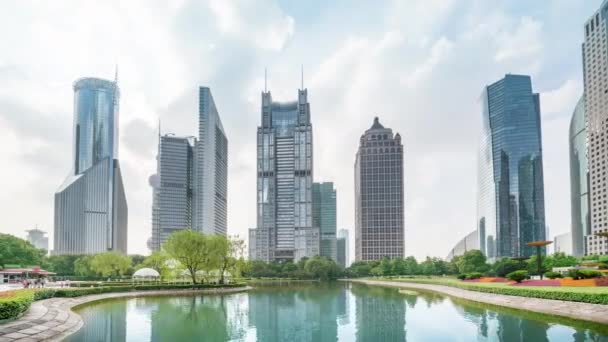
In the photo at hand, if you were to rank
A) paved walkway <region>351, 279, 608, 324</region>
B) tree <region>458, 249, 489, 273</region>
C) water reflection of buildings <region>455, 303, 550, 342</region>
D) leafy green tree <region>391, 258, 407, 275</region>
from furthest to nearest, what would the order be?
leafy green tree <region>391, 258, 407, 275</region>, tree <region>458, 249, 489, 273</region>, paved walkway <region>351, 279, 608, 324</region>, water reflection of buildings <region>455, 303, 550, 342</region>

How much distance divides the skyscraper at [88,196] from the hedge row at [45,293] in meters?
143

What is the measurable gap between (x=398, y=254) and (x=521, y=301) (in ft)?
492

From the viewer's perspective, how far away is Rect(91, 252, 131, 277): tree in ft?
263

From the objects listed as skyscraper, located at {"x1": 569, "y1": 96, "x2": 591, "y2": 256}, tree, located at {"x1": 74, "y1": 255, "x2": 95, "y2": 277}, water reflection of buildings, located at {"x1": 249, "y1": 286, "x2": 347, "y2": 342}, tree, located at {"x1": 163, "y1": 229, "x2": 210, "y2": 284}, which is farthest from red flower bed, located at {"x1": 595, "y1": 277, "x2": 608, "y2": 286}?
skyscraper, located at {"x1": 569, "y1": 96, "x2": 591, "y2": 256}

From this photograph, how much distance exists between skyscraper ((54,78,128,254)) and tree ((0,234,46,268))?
97.0 meters

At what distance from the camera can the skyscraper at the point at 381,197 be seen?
186m

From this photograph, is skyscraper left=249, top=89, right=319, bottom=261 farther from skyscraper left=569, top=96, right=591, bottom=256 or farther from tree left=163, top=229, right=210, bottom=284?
tree left=163, top=229, right=210, bottom=284

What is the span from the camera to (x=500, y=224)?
166750 mm

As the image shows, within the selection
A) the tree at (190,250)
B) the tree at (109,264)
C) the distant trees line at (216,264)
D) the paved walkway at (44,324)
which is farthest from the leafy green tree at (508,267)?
the tree at (109,264)

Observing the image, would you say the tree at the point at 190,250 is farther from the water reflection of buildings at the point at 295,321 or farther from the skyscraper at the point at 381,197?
the skyscraper at the point at 381,197

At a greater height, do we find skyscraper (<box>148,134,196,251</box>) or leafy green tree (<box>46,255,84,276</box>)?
skyscraper (<box>148,134,196,251</box>)

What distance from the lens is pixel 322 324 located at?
2908cm

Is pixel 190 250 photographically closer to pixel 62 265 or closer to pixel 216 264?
pixel 216 264

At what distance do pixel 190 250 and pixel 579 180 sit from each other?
467ft
